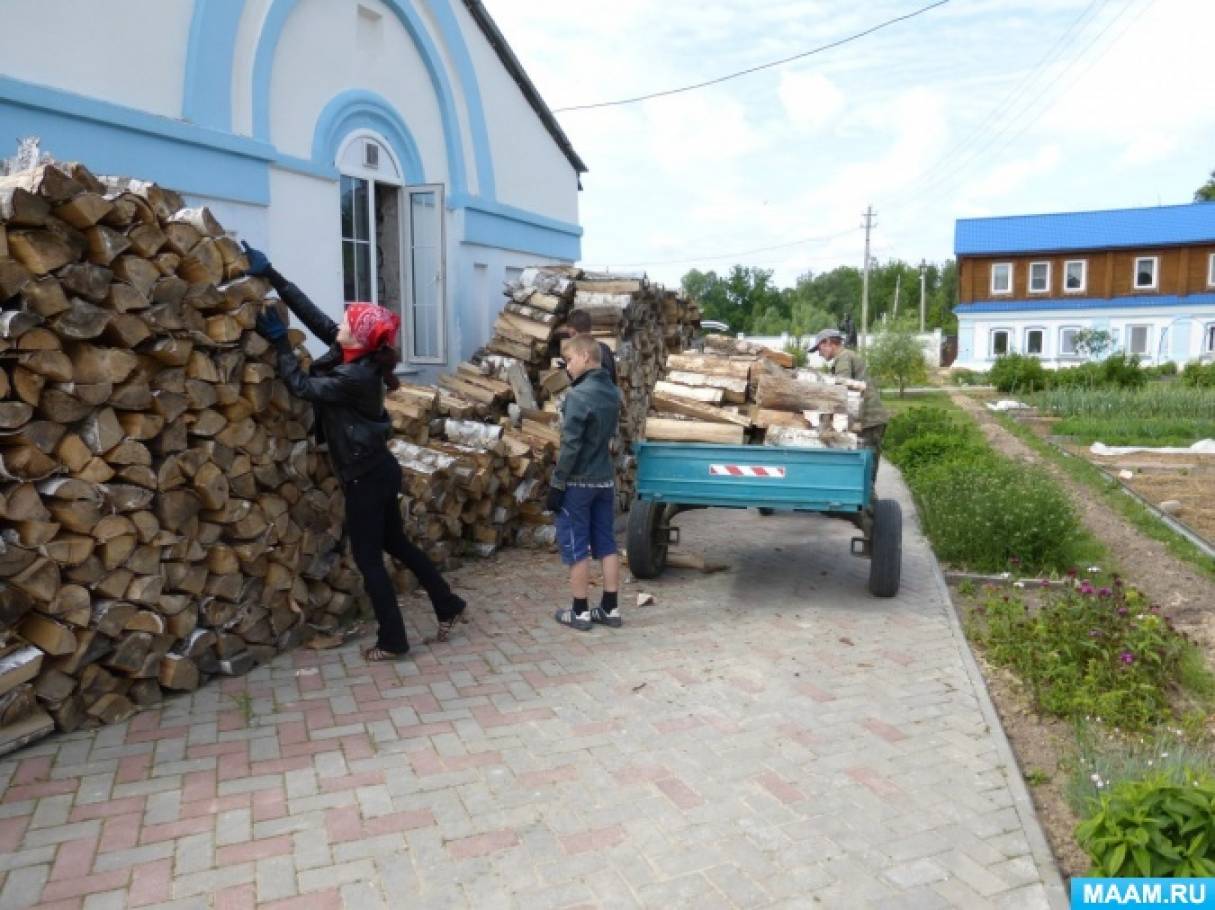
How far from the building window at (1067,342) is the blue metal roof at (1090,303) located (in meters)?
1.00

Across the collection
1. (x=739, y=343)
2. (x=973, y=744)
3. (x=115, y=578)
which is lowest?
(x=973, y=744)

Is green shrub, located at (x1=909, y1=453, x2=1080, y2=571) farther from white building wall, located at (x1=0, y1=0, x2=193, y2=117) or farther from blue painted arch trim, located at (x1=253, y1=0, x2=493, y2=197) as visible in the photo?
white building wall, located at (x1=0, y1=0, x2=193, y2=117)

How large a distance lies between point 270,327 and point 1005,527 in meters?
5.78

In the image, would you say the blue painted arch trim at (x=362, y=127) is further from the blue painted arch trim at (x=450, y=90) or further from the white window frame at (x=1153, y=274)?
the white window frame at (x=1153, y=274)

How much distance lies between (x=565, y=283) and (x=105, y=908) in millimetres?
7696

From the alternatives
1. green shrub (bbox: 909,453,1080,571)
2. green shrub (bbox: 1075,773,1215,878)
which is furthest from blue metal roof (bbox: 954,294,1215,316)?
green shrub (bbox: 1075,773,1215,878)

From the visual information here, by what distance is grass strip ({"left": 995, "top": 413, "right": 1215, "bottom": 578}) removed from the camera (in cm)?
828

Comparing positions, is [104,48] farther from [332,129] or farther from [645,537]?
[645,537]

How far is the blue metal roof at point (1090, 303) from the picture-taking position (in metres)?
42.0

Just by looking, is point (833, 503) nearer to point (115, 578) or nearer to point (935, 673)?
point (935, 673)

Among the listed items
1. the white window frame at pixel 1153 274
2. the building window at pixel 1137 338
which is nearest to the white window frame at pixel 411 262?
the building window at pixel 1137 338

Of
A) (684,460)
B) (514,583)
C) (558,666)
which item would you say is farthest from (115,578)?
(684,460)

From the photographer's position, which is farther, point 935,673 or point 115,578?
point 935,673

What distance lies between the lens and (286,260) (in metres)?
7.95
